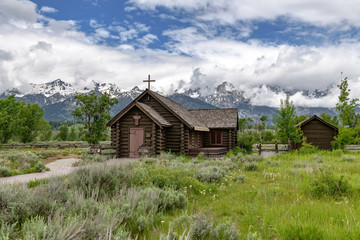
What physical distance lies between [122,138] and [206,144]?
12130 millimetres

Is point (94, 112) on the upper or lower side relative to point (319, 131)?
upper

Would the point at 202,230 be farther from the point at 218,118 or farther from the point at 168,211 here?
the point at 218,118

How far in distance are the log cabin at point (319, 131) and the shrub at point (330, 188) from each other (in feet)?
80.0

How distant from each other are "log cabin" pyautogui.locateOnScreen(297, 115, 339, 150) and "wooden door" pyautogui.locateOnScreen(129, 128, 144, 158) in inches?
765

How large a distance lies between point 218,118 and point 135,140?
13297 mm

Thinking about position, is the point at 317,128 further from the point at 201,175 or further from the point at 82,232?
the point at 82,232

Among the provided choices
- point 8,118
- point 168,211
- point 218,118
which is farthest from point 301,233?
point 8,118

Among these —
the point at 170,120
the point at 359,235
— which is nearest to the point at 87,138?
the point at 170,120

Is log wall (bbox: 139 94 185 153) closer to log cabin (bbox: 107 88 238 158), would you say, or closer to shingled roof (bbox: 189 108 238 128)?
log cabin (bbox: 107 88 238 158)

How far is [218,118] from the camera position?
31672 mm

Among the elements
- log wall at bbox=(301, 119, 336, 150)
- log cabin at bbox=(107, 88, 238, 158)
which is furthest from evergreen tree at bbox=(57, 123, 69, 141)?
log wall at bbox=(301, 119, 336, 150)

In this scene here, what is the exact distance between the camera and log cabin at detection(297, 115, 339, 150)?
96.4ft

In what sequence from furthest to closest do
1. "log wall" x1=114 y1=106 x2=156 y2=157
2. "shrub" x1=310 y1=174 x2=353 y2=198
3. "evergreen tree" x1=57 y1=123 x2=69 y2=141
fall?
"evergreen tree" x1=57 y1=123 x2=69 y2=141, "log wall" x1=114 y1=106 x2=156 y2=157, "shrub" x1=310 y1=174 x2=353 y2=198

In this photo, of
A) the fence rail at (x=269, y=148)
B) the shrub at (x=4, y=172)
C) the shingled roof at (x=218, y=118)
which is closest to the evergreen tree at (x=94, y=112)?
the shingled roof at (x=218, y=118)
